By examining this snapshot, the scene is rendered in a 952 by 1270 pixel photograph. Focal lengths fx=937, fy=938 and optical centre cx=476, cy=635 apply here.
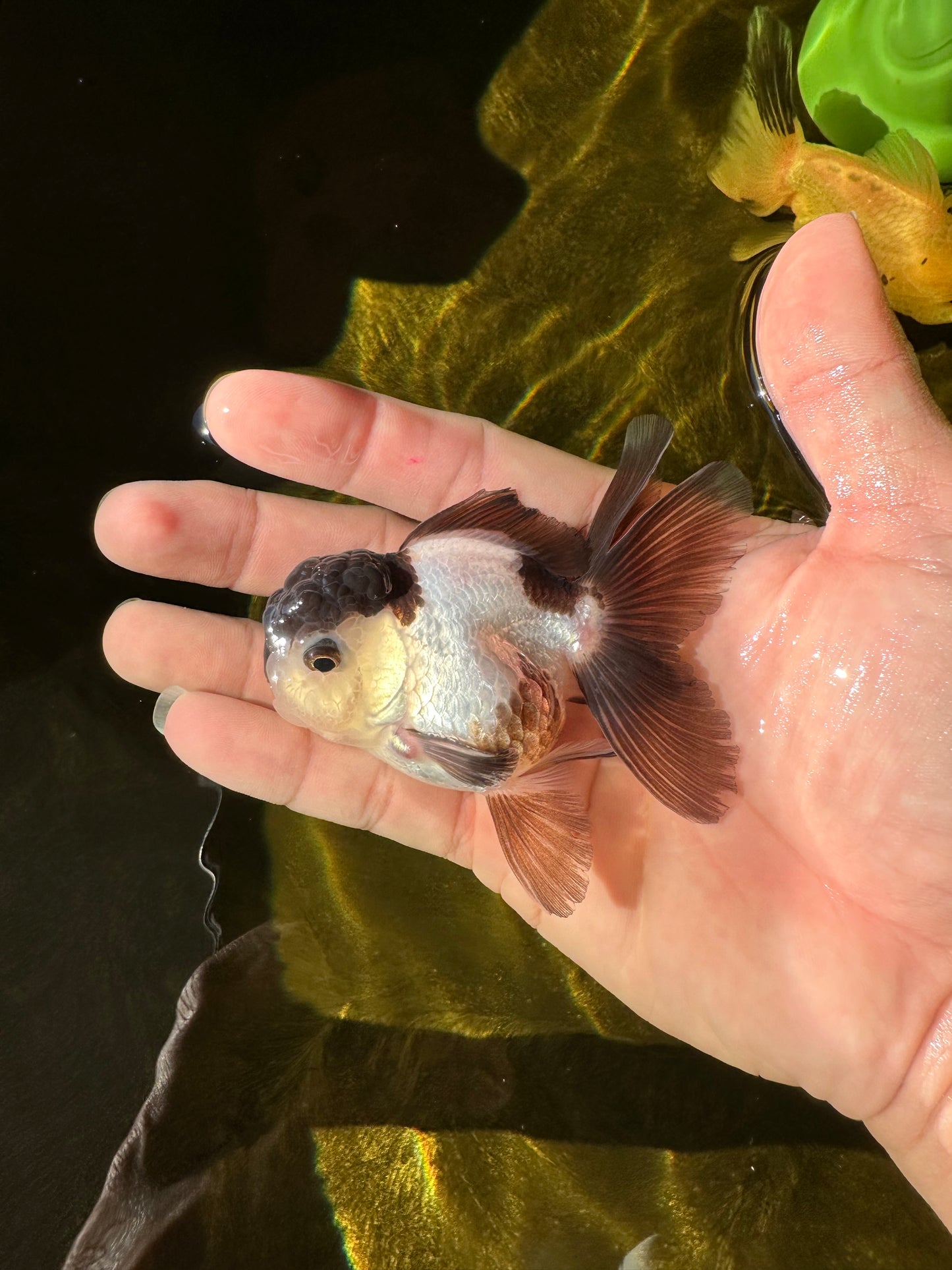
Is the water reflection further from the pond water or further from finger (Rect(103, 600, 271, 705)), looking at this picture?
finger (Rect(103, 600, 271, 705))

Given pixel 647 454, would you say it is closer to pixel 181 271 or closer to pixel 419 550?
pixel 419 550

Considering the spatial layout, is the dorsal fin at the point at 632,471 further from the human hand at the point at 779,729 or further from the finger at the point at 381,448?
the finger at the point at 381,448

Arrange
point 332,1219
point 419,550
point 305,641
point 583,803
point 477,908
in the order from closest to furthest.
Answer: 1. point 305,641
2. point 419,550
3. point 583,803
4. point 332,1219
5. point 477,908

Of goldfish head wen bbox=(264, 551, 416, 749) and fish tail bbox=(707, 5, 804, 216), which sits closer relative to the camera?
goldfish head wen bbox=(264, 551, 416, 749)

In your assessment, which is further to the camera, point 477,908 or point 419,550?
point 477,908

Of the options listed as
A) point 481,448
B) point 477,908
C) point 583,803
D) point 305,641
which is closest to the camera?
point 305,641

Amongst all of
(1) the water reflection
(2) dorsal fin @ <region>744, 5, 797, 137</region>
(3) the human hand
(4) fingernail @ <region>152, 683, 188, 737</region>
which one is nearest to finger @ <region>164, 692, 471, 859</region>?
(3) the human hand

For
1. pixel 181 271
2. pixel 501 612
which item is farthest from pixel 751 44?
pixel 501 612
